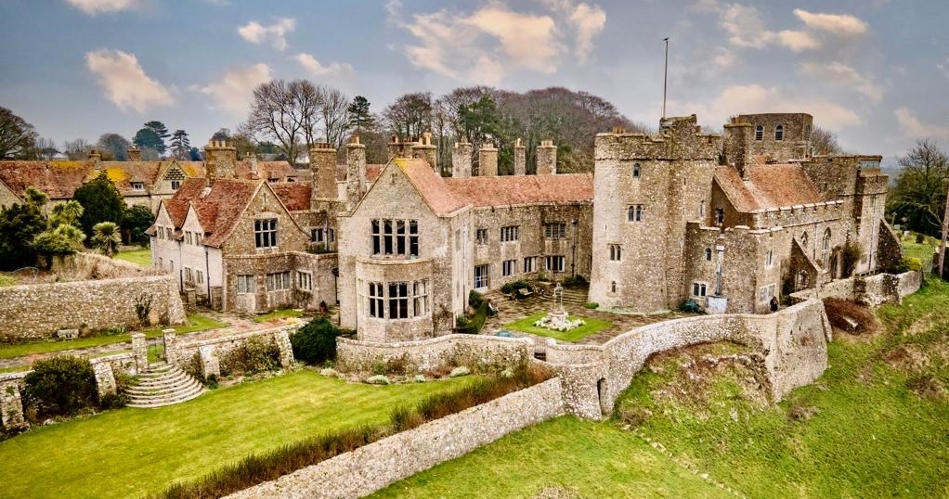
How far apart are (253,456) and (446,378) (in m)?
9.52

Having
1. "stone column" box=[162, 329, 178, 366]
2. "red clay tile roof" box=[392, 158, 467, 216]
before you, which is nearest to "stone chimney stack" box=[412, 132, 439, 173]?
"red clay tile roof" box=[392, 158, 467, 216]

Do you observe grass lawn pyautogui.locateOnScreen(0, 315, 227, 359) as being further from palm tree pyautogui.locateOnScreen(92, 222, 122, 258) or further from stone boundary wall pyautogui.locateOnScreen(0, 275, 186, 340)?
palm tree pyautogui.locateOnScreen(92, 222, 122, 258)

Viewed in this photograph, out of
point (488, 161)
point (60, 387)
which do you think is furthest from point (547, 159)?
point (60, 387)

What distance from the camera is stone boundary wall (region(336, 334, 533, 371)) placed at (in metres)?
26.9

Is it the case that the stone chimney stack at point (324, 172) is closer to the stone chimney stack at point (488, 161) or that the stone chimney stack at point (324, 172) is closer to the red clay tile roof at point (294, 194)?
the red clay tile roof at point (294, 194)

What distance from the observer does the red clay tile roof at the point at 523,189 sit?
1566 inches

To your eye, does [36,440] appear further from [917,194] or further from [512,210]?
[917,194]

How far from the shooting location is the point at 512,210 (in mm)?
40469

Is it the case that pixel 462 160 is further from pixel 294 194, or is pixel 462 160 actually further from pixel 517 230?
pixel 294 194

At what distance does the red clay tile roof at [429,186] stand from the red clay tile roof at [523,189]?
532cm

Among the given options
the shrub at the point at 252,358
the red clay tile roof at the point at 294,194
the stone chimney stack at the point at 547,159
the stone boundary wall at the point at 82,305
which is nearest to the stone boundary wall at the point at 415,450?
the shrub at the point at 252,358

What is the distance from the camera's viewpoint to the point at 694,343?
99.2 feet

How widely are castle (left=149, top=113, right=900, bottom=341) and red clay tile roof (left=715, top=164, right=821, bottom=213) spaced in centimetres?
13

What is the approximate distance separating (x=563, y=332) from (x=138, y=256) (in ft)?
112
